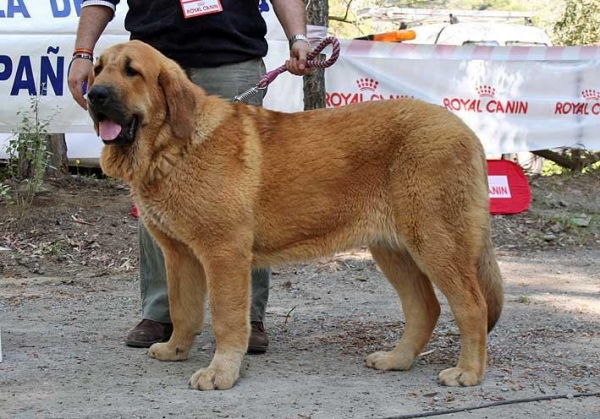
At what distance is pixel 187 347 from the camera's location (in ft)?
15.8

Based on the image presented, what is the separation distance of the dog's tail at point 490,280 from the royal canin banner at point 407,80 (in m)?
4.49

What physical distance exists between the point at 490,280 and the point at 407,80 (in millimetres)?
6031

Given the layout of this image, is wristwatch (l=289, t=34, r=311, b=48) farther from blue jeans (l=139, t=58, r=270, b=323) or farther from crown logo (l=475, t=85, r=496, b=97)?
crown logo (l=475, t=85, r=496, b=97)

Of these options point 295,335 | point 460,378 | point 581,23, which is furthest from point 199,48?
point 581,23

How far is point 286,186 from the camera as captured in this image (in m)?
4.43

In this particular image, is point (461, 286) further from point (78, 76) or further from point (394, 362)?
point (78, 76)

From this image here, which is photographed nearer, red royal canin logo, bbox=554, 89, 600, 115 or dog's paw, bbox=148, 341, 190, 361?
dog's paw, bbox=148, 341, 190, 361

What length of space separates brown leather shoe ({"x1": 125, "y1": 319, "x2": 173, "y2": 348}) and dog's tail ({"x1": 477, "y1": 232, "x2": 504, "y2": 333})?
6.29 feet

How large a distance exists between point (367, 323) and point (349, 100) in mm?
4562

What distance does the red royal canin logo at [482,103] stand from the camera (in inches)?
409

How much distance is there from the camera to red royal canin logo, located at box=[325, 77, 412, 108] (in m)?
9.77

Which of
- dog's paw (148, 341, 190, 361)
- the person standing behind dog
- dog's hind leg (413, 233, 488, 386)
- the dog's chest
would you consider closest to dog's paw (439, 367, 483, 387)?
dog's hind leg (413, 233, 488, 386)

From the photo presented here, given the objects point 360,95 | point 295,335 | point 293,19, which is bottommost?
point 295,335

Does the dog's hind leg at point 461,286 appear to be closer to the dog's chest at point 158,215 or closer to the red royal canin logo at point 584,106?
the dog's chest at point 158,215
